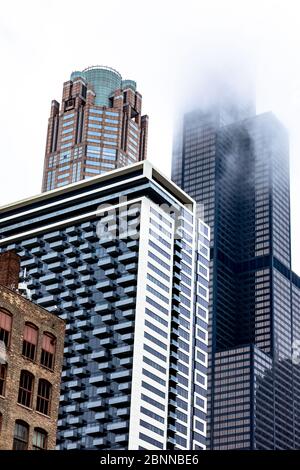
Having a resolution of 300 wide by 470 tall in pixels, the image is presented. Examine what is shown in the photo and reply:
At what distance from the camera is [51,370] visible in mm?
80312

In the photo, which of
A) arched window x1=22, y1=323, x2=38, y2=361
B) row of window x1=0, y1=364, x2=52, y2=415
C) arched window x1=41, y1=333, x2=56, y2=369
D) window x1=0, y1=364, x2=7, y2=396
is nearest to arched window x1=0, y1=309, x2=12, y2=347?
window x1=0, y1=364, x2=7, y2=396

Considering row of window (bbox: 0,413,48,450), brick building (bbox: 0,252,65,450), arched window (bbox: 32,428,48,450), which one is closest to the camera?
row of window (bbox: 0,413,48,450)

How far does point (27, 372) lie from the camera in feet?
252

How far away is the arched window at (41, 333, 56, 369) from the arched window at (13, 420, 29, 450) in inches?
255

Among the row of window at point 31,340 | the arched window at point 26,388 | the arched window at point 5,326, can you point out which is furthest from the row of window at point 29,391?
the arched window at point 5,326

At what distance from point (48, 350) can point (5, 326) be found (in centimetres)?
608

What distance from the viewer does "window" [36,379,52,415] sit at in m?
77.4

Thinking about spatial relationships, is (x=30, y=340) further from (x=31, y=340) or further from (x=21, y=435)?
Answer: (x=21, y=435)

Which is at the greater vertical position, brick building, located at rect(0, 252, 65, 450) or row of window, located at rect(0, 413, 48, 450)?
brick building, located at rect(0, 252, 65, 450)

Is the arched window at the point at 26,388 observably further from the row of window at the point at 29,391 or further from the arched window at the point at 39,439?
the arched window at the point at 39,439

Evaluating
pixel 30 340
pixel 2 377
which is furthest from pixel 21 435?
pixel 30 340

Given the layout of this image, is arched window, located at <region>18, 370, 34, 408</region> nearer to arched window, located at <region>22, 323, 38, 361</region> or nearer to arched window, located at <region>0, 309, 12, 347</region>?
arched window, located at <region>22, 323, 38, 361</region>
